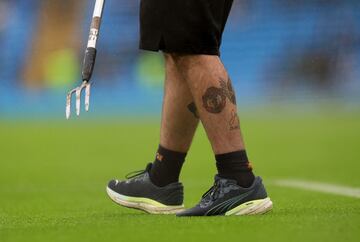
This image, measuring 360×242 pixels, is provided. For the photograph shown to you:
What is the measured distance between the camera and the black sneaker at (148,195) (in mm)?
4289

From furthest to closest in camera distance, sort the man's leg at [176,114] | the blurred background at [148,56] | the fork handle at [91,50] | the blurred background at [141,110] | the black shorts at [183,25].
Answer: the blurred background at [148,56] → the blurred background at [141,110] → the man's leg at [176,114] → the fork handle at [91,50] → the black shorts at [183,25]

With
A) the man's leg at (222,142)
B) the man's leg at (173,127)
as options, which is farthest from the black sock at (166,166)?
the man's leg at (222,142)

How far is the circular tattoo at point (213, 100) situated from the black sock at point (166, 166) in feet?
1.44

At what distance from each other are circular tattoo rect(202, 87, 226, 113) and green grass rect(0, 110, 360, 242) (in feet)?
1.48

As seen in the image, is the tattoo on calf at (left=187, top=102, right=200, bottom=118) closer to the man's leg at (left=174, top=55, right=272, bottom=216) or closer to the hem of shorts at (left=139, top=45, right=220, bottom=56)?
the man's leg at (left=174, top=55, right=272, bottom=216)

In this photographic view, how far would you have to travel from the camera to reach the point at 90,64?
405 cm

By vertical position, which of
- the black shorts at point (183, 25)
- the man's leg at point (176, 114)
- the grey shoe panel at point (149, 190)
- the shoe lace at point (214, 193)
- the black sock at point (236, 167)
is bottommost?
the grey shoe panel at point (149, 190)

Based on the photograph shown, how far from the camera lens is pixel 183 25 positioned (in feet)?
12.6

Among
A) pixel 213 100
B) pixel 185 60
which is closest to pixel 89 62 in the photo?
pixel 185 60

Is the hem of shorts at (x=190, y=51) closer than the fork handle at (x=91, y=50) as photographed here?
Yes

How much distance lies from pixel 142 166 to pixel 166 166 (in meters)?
3.90

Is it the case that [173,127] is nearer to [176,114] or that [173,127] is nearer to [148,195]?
[176,114]

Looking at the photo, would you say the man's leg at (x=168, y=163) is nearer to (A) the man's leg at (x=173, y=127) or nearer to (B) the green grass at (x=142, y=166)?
(A) the man's leg at (x=173, y=127)

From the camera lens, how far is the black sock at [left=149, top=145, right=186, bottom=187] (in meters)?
4.31
